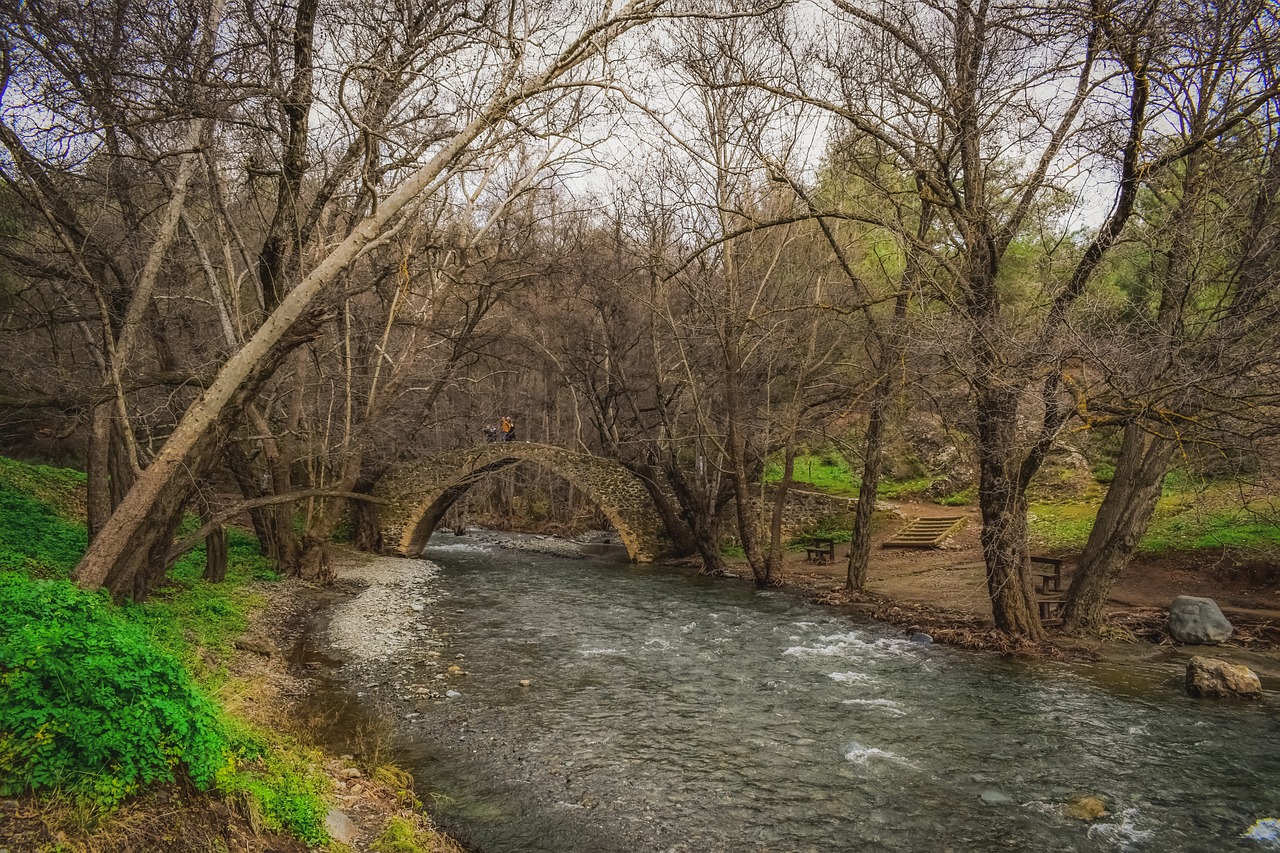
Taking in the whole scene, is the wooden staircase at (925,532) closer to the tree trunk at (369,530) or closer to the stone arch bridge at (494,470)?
the stone arch bridge at (494,470)

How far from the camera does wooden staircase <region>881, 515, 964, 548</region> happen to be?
779 inches

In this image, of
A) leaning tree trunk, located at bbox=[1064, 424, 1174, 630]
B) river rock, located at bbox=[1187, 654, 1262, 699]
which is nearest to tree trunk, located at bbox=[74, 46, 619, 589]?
river rock, located at bbox=[1187, 654, 1262, 699]

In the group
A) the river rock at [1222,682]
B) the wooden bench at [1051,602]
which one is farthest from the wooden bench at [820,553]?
the river rock at [1222,682]

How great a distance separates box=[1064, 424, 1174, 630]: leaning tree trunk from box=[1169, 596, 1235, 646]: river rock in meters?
0.98

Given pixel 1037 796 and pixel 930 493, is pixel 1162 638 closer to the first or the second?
pixel 1037 796

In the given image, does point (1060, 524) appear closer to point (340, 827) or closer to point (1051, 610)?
point (1051, 610)

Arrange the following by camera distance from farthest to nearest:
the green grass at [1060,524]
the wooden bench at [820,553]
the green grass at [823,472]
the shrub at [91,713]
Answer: the green grass at [823,472] < the wooden bench at [820,553] < the green grass at [1060,524] < the shrub at [91,713]

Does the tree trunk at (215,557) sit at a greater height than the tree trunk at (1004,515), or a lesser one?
lesser

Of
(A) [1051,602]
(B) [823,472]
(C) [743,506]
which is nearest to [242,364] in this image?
(A) [1051,602]

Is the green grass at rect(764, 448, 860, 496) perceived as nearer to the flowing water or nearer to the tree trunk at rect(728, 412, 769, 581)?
the tree trunk at rect(728, 412, 769, 581)

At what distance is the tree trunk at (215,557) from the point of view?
12438 millimetres

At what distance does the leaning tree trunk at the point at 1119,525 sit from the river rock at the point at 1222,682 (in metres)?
2.44

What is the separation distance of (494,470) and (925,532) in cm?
1171

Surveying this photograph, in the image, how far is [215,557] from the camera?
41.4 ft
